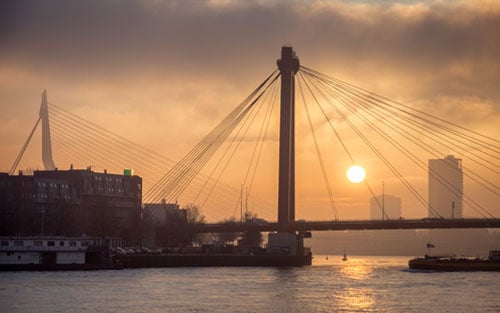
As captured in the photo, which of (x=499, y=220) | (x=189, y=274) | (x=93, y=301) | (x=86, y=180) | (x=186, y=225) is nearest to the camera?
(x=93, y=301)

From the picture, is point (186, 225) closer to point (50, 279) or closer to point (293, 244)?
point (293, 244)

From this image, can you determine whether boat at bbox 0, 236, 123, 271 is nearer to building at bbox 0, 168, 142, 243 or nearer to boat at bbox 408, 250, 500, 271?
building at bbox 0, 168, 142, 243

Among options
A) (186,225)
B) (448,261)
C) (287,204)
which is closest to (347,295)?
(287,204)

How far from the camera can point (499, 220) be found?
11725 cm

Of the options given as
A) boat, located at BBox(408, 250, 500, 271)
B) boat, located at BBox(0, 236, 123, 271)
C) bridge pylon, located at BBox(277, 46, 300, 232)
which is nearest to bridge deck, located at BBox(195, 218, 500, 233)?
bridge pylon, located at BBox(277, 46, 300, 232)

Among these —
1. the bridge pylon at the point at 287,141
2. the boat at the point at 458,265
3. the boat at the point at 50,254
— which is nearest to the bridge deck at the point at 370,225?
the bridge pylon at the point at 287,141

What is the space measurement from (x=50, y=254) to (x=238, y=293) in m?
38.8

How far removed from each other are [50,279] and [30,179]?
70613 millimetres

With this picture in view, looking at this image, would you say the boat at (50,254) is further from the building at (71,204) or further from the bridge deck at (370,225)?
the bridge deck at (370,225)

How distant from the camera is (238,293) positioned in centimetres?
7525

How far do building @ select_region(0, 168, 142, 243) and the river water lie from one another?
125 feet

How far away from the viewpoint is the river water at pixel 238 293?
64500mm

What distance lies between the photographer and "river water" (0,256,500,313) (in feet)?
212

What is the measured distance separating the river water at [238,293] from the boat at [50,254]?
6541mm
